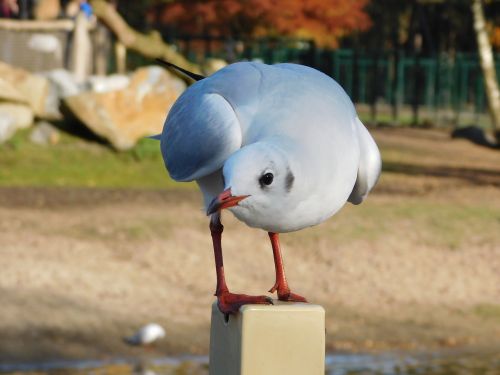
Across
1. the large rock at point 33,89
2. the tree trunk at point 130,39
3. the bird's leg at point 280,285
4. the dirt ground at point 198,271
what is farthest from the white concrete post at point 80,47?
the bird's leg at point 280,285

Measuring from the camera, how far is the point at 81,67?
25.1 m

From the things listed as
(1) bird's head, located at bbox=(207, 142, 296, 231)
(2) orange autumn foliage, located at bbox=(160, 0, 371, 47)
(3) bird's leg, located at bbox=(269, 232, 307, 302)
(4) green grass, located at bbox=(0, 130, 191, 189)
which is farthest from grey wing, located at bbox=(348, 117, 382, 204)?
(2) orange autumn foliage, located at bbox=(160, 0, 371, 47)

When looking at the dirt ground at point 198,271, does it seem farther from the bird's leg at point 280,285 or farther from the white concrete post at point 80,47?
the bird's leg at point 280,285

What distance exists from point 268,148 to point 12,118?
1761 cm

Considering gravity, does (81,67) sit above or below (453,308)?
above

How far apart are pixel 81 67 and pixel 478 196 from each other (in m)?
8.99

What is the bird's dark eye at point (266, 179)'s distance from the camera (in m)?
3.61

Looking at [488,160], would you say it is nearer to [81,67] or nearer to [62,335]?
[81,67]

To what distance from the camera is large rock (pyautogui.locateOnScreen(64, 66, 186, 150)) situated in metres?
20.9

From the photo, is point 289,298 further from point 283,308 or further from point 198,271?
point 198,271

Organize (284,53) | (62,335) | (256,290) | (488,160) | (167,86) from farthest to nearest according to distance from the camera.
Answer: (284,53), (488,160), (167,86), (256,290), (62,335)

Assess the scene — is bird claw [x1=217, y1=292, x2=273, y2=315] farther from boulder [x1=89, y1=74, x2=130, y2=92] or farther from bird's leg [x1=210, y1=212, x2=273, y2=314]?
boulder [x1=89, y1=74, x2=130, y2=92]

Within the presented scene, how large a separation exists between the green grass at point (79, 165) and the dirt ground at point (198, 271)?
0.97m

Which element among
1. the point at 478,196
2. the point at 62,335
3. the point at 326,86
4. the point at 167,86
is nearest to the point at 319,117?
the point at 326,86
